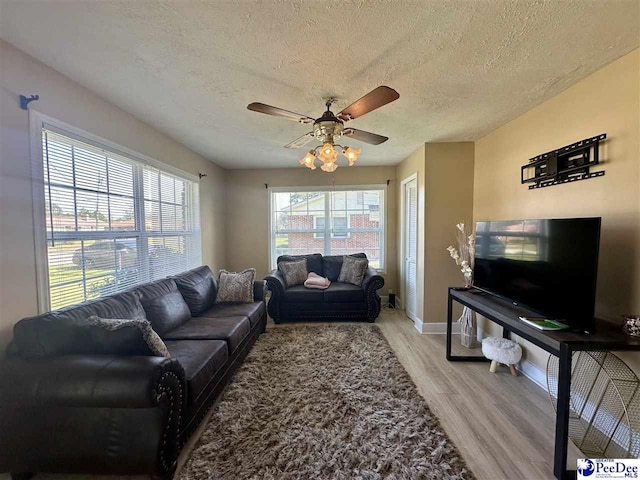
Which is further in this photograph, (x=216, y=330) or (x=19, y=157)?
(x=216, y=330)

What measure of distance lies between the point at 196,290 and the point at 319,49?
8.62ft

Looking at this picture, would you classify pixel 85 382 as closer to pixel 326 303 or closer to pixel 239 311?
pixel 239 311

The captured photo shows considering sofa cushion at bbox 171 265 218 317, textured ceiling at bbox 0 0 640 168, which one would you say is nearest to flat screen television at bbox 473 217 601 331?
textured ceiling at bbox 0 0 640 168

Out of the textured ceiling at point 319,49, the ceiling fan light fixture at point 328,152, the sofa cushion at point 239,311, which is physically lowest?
the sofa cushion at point 239,311

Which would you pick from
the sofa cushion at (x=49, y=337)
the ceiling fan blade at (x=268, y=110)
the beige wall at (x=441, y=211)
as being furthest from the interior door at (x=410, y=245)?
the sofa cushion at (x=49, y=337)

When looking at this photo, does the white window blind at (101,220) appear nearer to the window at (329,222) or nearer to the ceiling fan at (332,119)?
the ceiling fan at (332,119)

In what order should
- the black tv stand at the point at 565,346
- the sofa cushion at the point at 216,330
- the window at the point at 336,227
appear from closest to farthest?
the black tv stand at the point at 565,346 < the sofa cushion at the point at 216,330 < the window at the point at 336,227

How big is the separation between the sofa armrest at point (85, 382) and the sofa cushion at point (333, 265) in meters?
3.32

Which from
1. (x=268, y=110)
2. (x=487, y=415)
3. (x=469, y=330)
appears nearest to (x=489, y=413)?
(x=487, y=415)

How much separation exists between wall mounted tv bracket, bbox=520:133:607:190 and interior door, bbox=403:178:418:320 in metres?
1.52

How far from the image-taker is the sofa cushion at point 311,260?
15.0 feet

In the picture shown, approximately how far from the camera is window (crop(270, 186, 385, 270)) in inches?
193

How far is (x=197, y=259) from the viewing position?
3955 millimetres

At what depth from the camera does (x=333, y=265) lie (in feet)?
Result: 15.1
